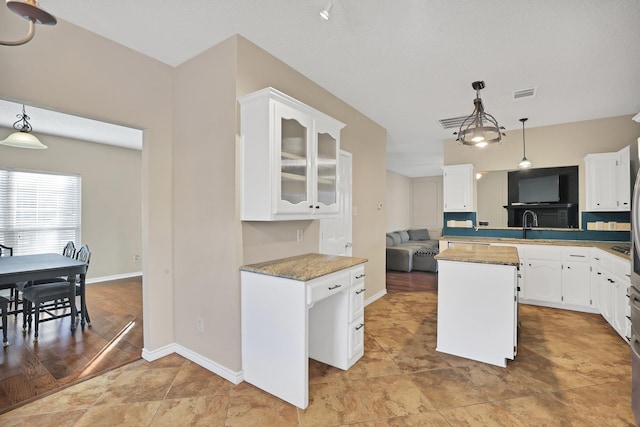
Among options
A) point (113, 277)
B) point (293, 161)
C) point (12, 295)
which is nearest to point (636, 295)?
point (293, 161)

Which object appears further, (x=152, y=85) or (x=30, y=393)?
(x=152, y=85)

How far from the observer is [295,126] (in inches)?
95.6

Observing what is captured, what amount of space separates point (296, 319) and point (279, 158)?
1145mm

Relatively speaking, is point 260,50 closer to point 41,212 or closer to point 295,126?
point 295,126

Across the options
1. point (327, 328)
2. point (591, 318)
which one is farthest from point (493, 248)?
point (327, 328)

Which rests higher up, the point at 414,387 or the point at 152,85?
the point at 152,85

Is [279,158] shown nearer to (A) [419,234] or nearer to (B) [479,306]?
(B) [479,306]

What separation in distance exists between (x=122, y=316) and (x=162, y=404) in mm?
2198

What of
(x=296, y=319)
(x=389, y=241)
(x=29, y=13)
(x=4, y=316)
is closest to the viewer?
(x=29, y=13)

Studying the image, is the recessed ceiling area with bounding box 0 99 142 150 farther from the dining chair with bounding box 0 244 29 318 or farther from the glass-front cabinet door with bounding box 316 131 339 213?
the glass-front cabinet door with bounding box 316 131 339 213

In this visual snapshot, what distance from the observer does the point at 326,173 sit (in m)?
2.77

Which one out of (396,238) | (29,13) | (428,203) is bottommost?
(396,238)

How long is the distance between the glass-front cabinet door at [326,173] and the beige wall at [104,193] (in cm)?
488

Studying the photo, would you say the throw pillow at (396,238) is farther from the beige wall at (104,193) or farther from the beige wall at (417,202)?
the beige wall at (104,193)
